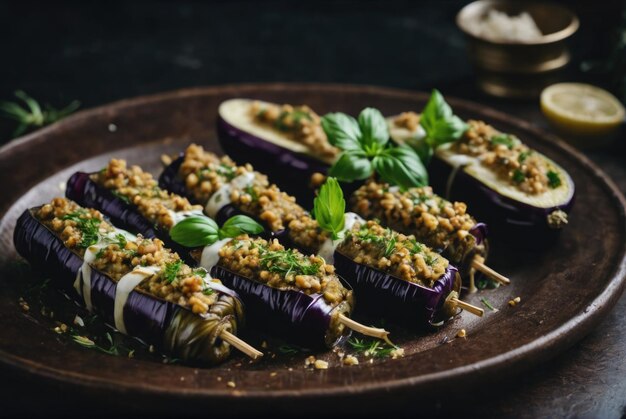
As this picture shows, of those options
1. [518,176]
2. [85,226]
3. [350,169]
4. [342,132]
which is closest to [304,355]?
[350,169]

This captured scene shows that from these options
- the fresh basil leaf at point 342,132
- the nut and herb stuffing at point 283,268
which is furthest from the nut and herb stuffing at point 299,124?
the nut and herb stuffing at point 283,268

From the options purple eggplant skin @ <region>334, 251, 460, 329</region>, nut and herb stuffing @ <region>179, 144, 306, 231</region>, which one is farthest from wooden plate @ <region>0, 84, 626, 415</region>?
nut and herb stuffing @ <region>179, 144, 306, 231</region>

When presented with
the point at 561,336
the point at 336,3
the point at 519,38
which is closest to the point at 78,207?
the point at 561,336

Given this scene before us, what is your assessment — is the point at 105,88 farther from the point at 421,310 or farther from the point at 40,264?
the point at 421,310

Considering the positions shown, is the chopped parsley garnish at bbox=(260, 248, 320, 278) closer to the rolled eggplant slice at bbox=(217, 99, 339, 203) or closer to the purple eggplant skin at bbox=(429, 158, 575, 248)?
the rolled eggplant slice at bbox=(217, 99, 339, 203)

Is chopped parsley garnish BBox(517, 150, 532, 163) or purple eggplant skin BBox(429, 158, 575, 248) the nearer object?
purple eggplant skin BBox(429, 158, 575, 248)

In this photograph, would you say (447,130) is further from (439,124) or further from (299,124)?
(299,124)
